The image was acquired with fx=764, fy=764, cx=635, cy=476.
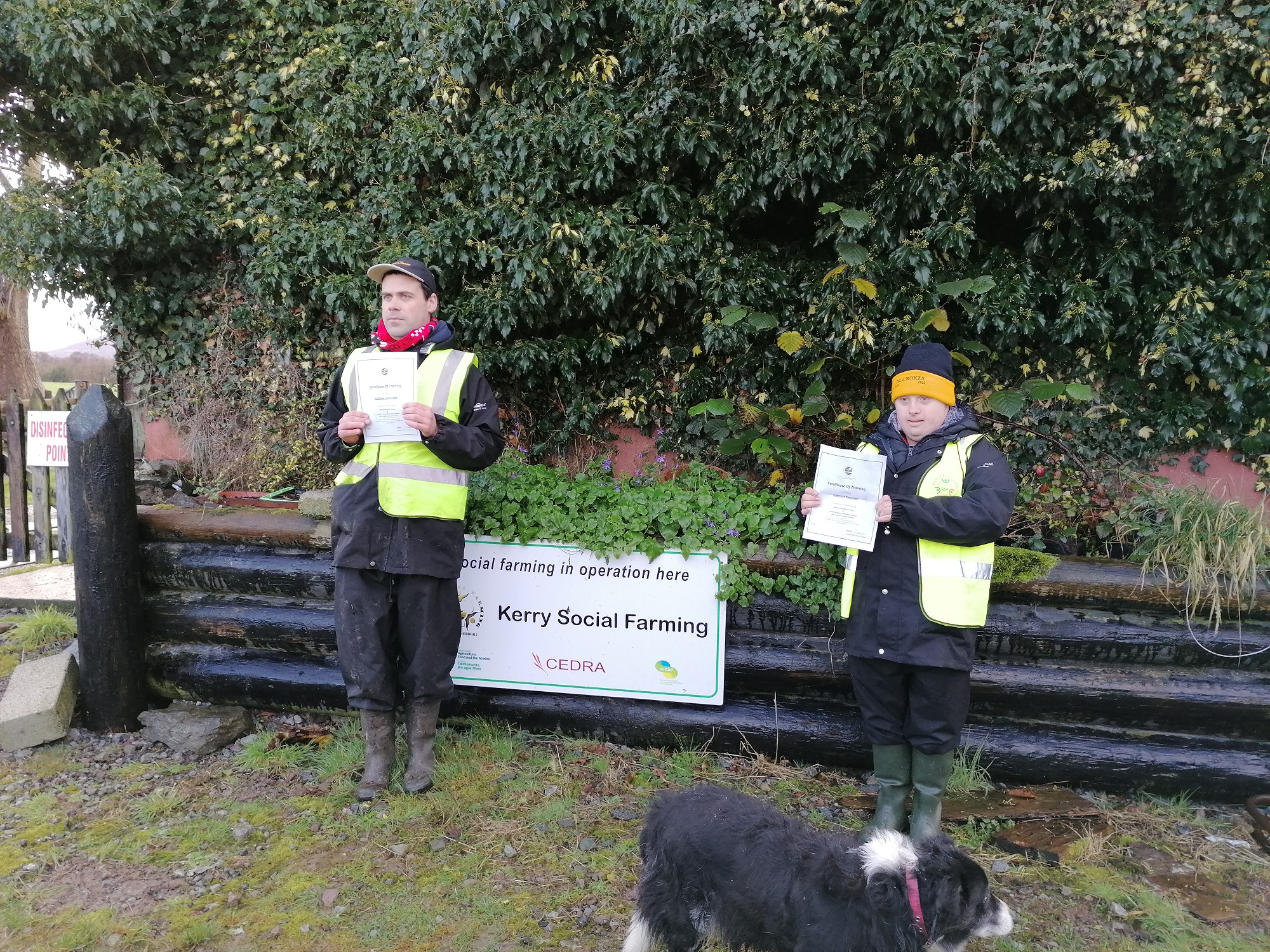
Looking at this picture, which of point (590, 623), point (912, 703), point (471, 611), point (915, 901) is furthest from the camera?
point (471, 611)

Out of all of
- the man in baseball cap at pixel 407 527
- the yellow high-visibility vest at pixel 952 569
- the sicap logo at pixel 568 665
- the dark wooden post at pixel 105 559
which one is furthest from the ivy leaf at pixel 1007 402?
the dark wooden post at pixel 105 559

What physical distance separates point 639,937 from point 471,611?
7.47 feet

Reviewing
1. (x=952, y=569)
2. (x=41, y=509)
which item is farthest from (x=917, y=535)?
(x=41, y=509)

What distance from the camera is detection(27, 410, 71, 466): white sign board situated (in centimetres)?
748

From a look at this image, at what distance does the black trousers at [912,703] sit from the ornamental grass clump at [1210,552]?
139 cm

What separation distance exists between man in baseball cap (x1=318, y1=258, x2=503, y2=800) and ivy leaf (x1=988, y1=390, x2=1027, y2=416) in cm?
337

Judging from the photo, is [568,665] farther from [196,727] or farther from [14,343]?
[14,343]

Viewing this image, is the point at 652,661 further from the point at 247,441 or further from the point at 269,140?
the point at 269,140

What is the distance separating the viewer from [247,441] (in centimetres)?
722

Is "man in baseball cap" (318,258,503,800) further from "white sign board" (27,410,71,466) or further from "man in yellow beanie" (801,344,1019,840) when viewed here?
"white sign board" (27,410,71,466)

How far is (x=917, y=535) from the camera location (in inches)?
125

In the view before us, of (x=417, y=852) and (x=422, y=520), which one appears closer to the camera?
(x=417, y=852)

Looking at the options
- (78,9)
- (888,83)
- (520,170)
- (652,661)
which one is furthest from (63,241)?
(888,83)

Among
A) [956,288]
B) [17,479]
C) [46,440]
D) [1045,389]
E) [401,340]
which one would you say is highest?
[956,288]
